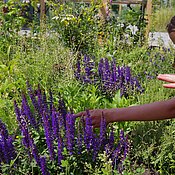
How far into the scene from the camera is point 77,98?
2.80 meters

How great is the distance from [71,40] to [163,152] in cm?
305

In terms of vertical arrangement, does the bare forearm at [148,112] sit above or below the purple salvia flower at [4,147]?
above

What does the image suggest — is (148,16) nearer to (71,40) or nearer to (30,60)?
(71,40)

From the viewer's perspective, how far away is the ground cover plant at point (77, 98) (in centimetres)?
205

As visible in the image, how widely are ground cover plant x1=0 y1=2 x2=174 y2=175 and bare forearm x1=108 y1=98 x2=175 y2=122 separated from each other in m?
0.13

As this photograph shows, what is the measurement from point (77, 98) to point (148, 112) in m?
0.92

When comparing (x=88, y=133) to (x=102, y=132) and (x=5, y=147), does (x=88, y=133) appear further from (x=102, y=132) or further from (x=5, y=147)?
(x=5, y=147)

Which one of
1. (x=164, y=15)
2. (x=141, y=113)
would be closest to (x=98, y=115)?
(x=141, y=113)

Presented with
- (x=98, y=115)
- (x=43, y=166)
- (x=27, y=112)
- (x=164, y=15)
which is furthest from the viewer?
(x=164, y=15)

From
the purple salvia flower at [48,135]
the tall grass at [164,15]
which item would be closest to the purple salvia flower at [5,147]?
the purple salvia flower at [48,135]

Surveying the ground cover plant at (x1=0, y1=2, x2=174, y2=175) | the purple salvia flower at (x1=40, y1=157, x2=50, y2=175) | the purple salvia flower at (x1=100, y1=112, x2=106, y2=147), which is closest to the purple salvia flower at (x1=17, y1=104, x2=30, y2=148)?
the ground cover plant at (x1=0, y1=2, x2=174, y2=175)

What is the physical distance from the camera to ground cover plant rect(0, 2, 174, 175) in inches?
80.8

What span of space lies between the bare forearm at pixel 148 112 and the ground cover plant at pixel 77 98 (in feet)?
0.41

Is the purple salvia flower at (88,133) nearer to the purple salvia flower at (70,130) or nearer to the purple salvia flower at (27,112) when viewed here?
the purple salvia flower at (70,130)
